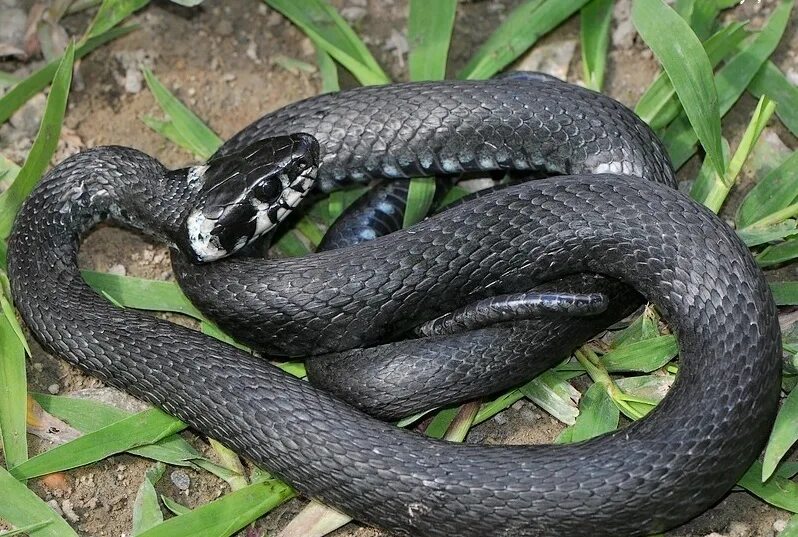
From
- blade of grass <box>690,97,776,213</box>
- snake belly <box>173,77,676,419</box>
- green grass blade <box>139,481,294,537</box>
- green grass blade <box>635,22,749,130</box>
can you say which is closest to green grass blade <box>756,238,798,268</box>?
blade of grass <box>690,97,776,213</box>

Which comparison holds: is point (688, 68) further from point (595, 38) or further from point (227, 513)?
point (227, 513)

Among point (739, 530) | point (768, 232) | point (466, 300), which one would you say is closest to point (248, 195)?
point (466, 300)

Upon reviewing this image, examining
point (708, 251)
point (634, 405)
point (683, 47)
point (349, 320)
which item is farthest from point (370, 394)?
point (683, 47)

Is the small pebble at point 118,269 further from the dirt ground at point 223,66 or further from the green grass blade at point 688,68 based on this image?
the green grass blade at point 688,68

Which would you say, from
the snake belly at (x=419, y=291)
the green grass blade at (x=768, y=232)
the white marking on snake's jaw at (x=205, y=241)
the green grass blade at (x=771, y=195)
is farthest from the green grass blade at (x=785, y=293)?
the white marking on snake's jaw at (x=205, y=241)

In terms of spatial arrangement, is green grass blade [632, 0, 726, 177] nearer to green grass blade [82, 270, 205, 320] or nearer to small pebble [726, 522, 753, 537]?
small pebble [726, 522, 753, 537]

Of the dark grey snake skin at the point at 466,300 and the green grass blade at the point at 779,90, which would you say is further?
the green grass blade at the point at 779,90

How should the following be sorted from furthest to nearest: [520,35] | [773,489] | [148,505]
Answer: [520,35] < [148,505] < [773,489]

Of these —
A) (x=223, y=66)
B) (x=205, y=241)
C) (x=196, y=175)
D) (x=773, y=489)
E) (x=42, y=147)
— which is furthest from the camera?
(x=223, y=66)
